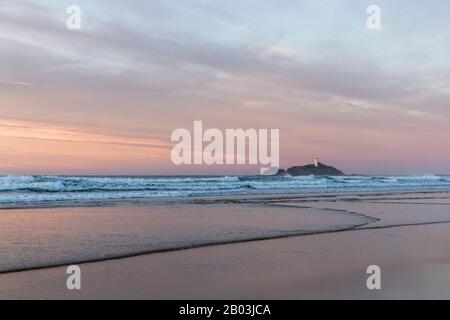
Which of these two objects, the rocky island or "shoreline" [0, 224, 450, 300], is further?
the rocky island

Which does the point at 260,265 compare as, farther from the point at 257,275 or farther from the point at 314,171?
the point at 314,171

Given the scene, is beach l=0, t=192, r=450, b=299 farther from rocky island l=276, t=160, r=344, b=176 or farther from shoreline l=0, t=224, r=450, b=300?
rocky island l=276, t=160, r=344, b=176

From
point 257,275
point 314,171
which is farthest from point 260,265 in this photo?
point 314,171

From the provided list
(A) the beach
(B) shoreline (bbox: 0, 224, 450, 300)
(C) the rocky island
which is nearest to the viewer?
(B) shoreline (bbox: 0, 224, 450, 300)

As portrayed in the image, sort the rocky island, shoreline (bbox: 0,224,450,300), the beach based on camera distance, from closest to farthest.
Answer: shoreline (bbox: 0,224,450,300)
the beach
the rocky island

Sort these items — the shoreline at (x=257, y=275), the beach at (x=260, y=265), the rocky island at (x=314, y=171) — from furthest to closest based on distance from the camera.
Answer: the rocky island at (x=314, y=171) → the beach at (x=260, y=265) → the shoreline at (x=257, y=275)

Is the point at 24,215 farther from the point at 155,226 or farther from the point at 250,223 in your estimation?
the point at 250,223

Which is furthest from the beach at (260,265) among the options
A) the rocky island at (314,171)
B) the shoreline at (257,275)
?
the rocky island at (314,171)

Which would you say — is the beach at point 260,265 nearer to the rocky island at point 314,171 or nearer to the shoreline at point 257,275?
the shoreline at point 257,275

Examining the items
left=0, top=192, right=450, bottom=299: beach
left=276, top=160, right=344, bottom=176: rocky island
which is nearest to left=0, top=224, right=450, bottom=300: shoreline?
left=0, top=192, right=450, bottom=299: beach

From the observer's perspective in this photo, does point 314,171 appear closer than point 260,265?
No

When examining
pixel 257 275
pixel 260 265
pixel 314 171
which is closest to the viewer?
pixel 257 275

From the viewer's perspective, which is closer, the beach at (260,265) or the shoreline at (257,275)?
the shoreline at (257,275)
